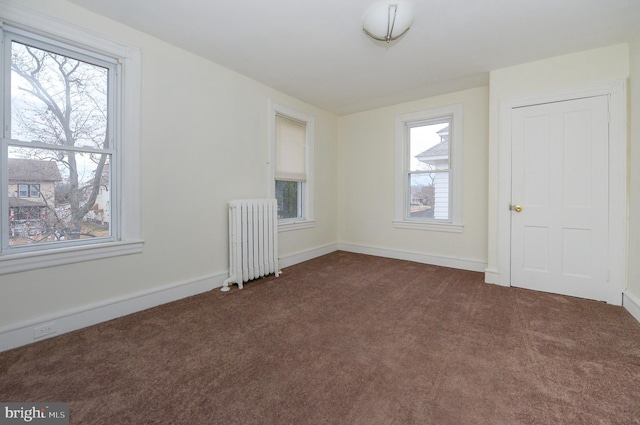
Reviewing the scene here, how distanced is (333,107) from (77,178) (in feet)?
12.0

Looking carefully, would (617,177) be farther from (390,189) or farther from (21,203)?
(21,203)

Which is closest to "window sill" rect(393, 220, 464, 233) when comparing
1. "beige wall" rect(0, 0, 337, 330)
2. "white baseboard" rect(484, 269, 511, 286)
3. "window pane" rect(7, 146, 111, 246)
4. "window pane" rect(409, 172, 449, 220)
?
"window pane" rect(409, 172, 449, 220)

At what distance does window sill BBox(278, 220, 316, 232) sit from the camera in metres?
4.05

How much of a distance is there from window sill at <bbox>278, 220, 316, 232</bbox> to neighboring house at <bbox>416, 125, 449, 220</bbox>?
2.02 m

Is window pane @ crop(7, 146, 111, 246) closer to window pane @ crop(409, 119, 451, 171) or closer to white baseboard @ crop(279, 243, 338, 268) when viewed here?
white baseboard @ crop(279, 243, 338, 268)

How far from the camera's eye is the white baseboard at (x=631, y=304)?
2.34 m

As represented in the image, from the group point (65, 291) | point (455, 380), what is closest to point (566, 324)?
point (455, 380)

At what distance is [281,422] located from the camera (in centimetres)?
128

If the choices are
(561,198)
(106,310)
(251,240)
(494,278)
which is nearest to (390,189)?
(494,278)

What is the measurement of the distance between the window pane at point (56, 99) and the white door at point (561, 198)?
4.31 m

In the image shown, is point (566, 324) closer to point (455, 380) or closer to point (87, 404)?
point (455, 380)

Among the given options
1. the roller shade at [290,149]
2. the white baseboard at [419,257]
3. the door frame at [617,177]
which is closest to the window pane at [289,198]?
the roller shade at [290,149]

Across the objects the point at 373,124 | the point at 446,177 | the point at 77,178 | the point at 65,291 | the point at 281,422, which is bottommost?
the point at 281,422

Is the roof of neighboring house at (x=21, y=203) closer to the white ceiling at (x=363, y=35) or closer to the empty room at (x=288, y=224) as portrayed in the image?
the empty room at (x=288, y=224)
